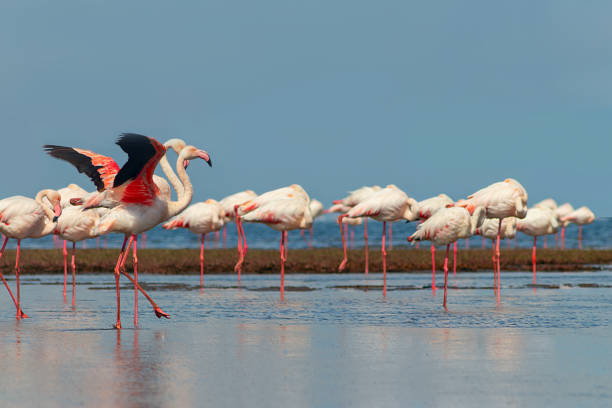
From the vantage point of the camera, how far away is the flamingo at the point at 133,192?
10164 millimetres

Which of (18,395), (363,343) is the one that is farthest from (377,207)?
(18,395)

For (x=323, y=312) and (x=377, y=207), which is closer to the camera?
(x=323, y=312)

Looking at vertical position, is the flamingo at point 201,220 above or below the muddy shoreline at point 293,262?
above

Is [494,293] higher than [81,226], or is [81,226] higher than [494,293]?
[81,226]

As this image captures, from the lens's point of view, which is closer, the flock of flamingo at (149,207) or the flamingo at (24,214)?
the flock of flamingo at (149,207)

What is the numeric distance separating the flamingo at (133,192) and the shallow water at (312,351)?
3.77 feet

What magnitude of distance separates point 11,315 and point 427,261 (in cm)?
1539

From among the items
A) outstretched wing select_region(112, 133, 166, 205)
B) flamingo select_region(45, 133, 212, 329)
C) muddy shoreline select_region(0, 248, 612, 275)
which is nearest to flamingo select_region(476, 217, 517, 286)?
muddy shoreline select_region(0, 248, 612, 275)

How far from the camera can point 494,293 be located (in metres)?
15.5

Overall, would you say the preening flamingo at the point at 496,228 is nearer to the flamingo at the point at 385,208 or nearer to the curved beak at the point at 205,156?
the flamingo at the point at 385,208

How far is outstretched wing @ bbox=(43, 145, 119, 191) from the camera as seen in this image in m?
11.3

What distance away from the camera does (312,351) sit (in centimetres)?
Result: 820

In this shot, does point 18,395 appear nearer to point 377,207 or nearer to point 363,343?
point 363,343

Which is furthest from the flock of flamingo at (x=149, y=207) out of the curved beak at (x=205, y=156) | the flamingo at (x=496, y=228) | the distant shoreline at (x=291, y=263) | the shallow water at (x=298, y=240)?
the shallow water at (x=298, y=240)
